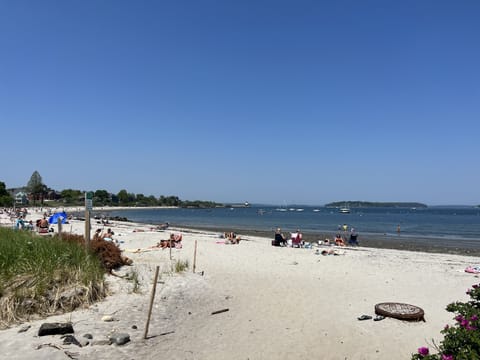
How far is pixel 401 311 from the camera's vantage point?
853 centimetres

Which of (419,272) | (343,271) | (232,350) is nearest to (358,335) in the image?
(232,350)

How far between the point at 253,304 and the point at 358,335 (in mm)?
3061


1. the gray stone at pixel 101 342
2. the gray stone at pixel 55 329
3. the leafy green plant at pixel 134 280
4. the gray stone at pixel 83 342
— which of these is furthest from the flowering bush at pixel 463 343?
the leafy green plant at pixel 134 280

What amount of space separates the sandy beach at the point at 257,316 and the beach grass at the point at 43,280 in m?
0.34

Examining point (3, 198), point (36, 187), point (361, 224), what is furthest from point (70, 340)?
point (36, 187)

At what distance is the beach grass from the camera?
25.2 ft

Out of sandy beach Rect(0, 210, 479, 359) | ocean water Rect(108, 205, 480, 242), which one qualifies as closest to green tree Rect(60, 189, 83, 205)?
ocean water Rect(108, 205, 480, 242)

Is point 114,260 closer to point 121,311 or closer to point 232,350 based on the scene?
point 121,311

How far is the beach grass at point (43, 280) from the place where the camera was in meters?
7.68

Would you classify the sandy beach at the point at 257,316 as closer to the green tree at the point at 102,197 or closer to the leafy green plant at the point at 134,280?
the leafy green plant at the point at 134,280

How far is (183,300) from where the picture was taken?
394 inches

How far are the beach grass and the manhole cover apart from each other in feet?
22.2

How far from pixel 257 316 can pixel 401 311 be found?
10.8 ft

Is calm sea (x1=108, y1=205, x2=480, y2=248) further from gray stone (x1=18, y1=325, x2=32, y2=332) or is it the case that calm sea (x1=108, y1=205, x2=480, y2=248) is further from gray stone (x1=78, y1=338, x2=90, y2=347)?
gray stone (x1=18, y1=325, x2=32, y2=332)
